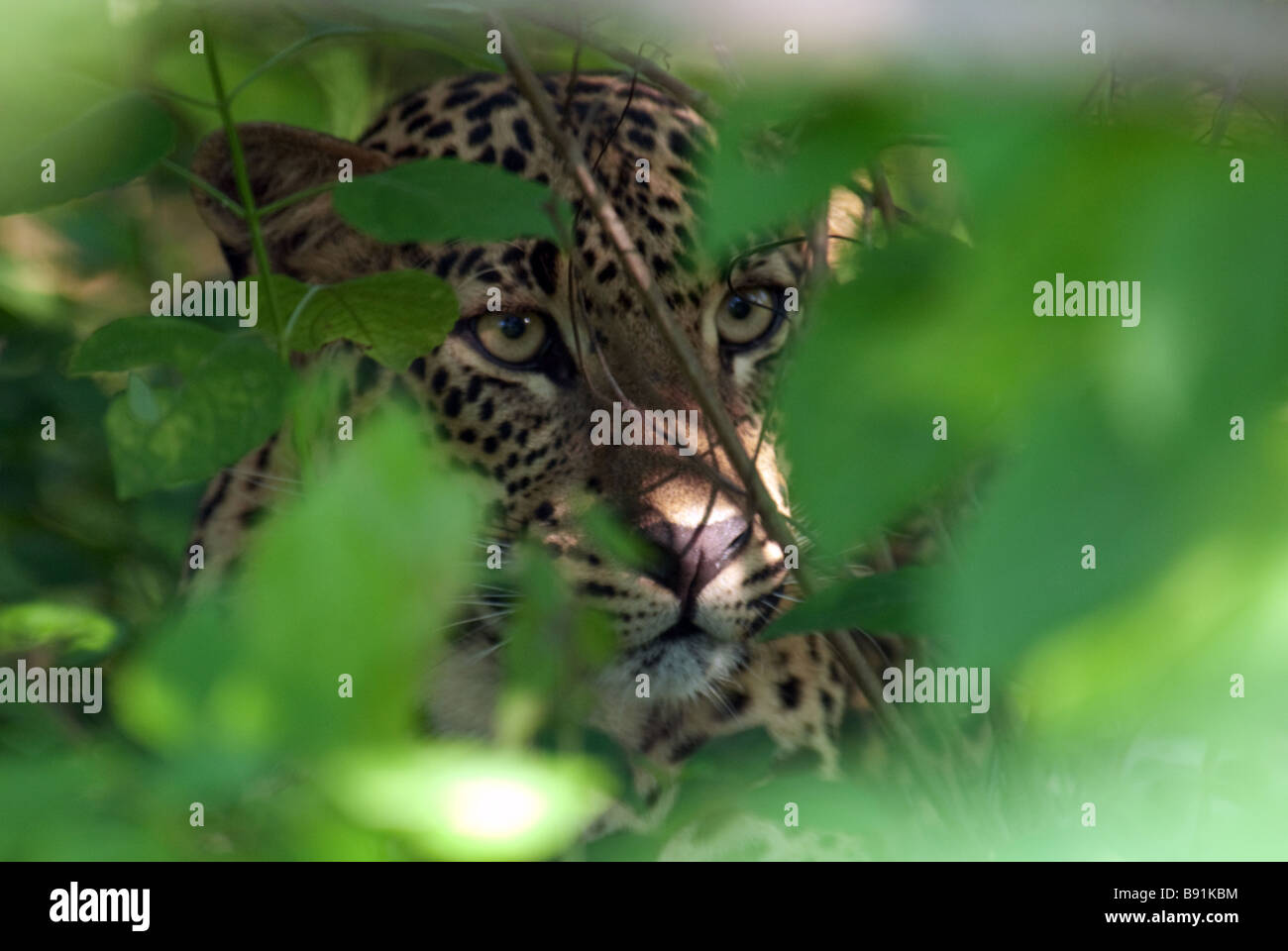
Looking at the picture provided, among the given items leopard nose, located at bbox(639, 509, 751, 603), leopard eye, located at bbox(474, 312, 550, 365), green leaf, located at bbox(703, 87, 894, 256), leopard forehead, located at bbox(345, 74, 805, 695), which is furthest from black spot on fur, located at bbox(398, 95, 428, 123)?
green leaf, located at bbox(703, 87, 894, 256)

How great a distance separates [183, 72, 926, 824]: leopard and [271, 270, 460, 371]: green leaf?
0.55 metres

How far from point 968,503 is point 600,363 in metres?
1.14

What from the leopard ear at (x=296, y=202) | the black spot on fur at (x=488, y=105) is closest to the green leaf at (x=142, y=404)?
the leopard ear at (x=296, y=202)

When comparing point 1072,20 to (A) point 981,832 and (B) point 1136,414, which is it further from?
(A) point 981,832

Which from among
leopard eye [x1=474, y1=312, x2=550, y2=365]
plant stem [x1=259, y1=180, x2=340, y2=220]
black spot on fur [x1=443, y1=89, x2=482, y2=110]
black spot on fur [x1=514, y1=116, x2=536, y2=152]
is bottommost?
plant stem [x1=259, y1=180, x2=340, y2=220]

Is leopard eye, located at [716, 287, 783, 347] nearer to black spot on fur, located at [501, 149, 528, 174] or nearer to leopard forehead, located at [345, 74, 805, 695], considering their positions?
leopard forehead, located at [345, 74, 805, 695]

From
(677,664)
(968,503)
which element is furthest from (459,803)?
(677,664)

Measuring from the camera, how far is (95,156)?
608 mm

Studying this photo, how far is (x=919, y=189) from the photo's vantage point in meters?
0.66

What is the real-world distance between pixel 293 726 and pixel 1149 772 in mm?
196

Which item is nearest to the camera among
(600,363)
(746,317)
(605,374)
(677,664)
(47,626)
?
(47,626)

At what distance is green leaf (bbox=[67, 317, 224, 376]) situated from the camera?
24.6 inches

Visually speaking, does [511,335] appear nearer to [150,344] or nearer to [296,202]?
[296,202]

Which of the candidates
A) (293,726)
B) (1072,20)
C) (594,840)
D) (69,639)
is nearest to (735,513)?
(69,639)
